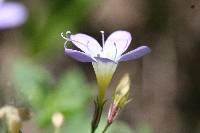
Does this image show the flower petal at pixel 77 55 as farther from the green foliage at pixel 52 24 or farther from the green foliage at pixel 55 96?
the green foliage at pixel 52 24

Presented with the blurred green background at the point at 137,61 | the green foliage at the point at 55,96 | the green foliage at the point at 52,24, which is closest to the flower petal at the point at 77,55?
the green foliage at the point at 55,96

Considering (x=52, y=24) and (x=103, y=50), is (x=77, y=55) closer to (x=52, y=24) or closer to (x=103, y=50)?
(x=103, y=50)

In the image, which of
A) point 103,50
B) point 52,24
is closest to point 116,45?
point 103,50

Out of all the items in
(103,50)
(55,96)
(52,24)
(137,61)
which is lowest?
(137,61)

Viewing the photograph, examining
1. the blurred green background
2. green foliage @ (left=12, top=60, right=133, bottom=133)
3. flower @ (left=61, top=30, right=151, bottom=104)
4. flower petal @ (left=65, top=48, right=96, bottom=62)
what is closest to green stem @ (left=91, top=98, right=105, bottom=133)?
flower @ (left=61, top=30, right=151, bottom=104)

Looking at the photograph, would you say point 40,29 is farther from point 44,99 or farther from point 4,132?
point 4,132

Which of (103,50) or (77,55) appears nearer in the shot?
(77,55)
